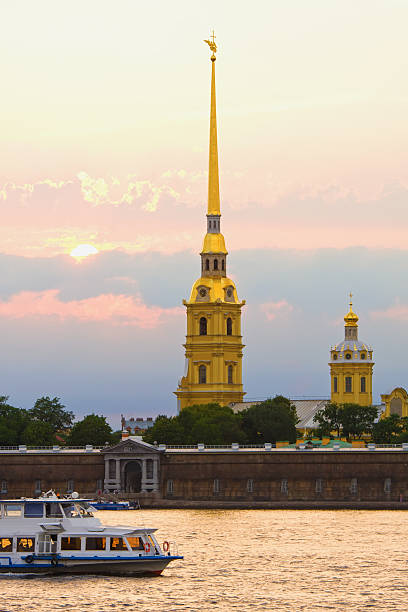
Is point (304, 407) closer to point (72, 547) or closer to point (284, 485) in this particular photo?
point (284, 485)

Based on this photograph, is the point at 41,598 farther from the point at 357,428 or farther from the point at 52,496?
the point at 357,428

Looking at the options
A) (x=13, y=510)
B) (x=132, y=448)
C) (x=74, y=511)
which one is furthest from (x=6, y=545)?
(x=132, y=448)

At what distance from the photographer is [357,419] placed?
148 meters

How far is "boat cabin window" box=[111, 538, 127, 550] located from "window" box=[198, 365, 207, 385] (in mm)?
92008

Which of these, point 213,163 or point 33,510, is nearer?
point 33,510

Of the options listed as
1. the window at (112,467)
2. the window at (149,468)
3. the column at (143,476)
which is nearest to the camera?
the column at (143,476)

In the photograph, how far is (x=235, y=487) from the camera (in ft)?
385

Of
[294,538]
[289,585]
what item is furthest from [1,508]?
[294,538]

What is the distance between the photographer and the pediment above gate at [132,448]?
12062cm

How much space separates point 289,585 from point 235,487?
50.5 metres

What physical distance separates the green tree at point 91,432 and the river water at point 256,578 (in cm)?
3984

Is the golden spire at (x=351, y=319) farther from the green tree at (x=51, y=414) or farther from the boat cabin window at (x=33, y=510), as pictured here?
the boat cabin window at (x=33, y=510)

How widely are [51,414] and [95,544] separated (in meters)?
80.5

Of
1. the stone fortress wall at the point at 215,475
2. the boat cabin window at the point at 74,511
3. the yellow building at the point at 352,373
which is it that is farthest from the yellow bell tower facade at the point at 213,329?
the boat cabin window at the point at 74,511
